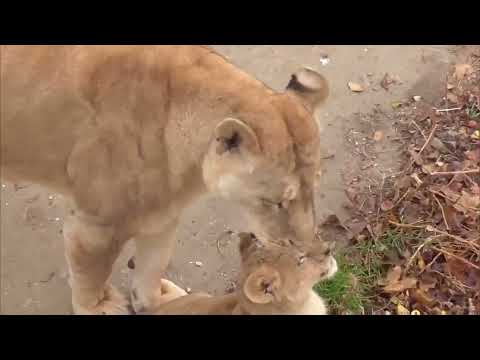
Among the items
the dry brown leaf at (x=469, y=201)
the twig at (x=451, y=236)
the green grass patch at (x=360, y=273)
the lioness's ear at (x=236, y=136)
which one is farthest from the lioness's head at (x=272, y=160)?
the dry brown leaf at (x=469, y=201)

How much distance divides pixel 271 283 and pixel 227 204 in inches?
62.2

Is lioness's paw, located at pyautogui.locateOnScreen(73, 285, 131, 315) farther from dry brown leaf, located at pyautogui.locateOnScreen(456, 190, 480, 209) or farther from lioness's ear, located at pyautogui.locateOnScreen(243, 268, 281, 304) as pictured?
dry brown leaf, located at pyautogui.locateOnScreen(456, 190, 480, 209)

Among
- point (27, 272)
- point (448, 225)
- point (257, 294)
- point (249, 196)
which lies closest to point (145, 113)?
point (249, 196)

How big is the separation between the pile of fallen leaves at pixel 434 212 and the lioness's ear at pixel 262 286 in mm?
1195

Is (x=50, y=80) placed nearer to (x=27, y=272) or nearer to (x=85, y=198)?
(x=85, y=198)

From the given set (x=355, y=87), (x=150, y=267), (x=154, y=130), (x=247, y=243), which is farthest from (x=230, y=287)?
(x=355, y=87)

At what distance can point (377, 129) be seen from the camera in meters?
4.75

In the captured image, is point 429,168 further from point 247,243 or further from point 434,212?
point 247,243

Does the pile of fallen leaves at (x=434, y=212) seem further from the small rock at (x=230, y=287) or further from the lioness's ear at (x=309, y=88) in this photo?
the lioness's ear at (x=309, y=88)

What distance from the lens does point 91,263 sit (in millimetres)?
3264

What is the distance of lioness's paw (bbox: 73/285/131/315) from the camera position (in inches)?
143

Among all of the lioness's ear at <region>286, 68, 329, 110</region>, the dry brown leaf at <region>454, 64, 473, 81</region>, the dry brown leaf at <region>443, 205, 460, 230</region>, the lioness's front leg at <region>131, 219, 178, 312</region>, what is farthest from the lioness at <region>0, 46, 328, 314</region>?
the dry brown leaf at <region>454, 64, 473, 81</region>

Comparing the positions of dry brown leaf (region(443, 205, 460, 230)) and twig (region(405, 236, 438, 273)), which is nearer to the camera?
twig (region(405, 236, 438, 273))

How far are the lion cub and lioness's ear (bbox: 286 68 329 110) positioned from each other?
2.07 ft
